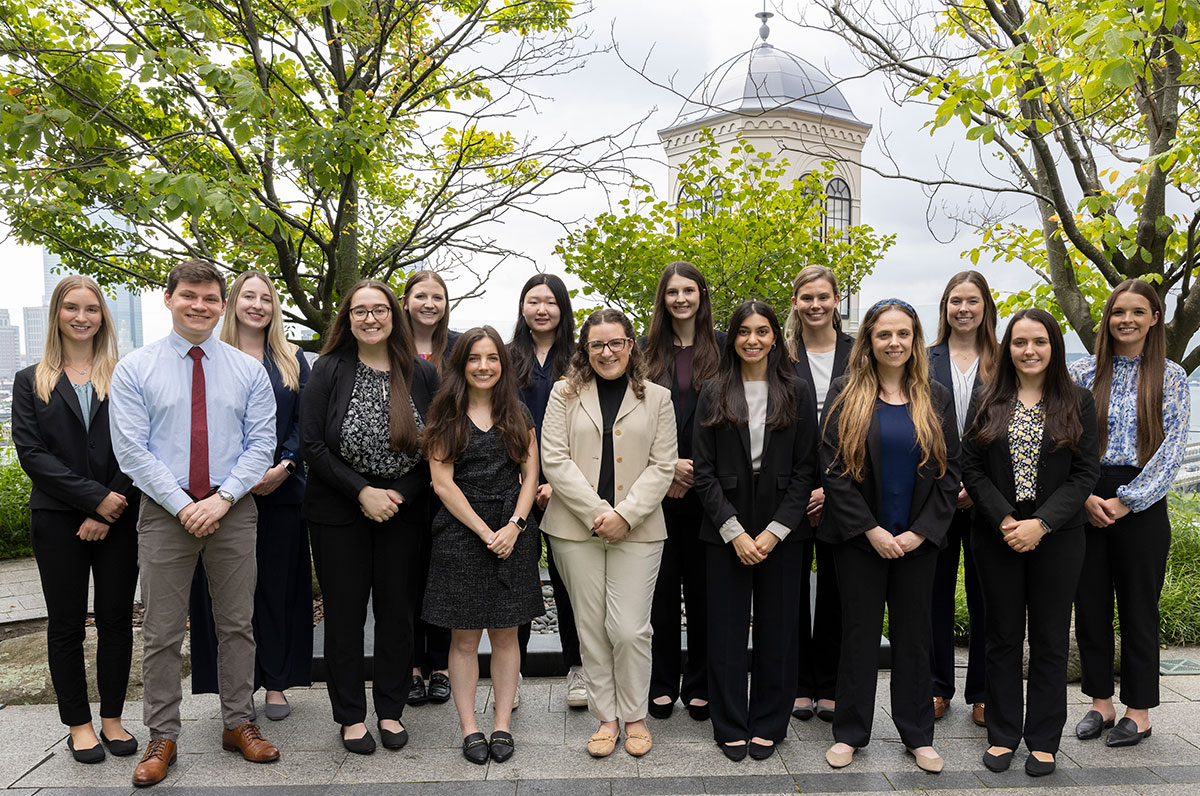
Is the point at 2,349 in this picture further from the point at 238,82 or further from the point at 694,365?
the point at 694,365

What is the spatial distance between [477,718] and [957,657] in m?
3.18

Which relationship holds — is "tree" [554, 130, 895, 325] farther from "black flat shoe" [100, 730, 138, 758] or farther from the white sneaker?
"black flat shoe" [100, 730, 138, 758]

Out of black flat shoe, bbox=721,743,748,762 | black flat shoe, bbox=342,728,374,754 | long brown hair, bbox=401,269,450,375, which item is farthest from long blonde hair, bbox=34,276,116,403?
black flat shoe, bbox=721,743,748,762

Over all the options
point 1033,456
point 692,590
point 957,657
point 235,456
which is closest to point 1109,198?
point 1033,456

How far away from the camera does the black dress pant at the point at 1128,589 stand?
4066 millimetres

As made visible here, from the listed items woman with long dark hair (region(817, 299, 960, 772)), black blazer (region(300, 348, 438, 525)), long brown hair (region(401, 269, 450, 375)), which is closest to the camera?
woman with long dark hair (region(817, 299, 960, 772))

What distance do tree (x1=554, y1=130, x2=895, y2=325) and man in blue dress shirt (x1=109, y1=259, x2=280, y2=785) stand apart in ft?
16.3

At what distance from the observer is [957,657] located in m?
5.57

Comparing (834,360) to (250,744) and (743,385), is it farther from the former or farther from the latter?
(250,744)

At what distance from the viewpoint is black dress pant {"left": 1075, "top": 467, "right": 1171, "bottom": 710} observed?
160 inches

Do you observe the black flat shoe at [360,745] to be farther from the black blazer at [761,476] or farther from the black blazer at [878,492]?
the black blazer at [878,492]

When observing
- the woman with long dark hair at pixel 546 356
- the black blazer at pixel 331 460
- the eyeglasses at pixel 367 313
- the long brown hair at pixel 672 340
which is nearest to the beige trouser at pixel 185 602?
the black blazer at pixel 331 460

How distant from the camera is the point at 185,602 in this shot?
3.91 m

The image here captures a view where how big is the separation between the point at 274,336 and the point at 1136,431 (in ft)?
14.5
